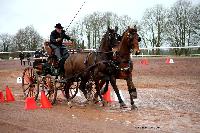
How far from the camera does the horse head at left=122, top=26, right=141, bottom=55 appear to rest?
43.6ft

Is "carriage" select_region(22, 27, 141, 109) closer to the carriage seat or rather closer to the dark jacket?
the carriage seat

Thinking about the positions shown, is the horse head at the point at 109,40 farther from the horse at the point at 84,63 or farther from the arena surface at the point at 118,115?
the arena surface at the point at 118,115

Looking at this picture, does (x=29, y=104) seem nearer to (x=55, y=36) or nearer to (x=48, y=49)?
Answer: (x=48, y=49)

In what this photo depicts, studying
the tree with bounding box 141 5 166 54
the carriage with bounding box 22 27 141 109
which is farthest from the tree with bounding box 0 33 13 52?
the carriage with bounding box 22 27 141 109

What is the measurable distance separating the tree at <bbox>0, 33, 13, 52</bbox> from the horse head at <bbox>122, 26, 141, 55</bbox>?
220ft

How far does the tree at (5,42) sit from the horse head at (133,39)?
6692 centimetres

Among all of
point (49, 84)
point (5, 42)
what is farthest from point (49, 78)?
point (5, 42)

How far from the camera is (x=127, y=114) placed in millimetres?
12586

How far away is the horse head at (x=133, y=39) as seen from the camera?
43.6 ft

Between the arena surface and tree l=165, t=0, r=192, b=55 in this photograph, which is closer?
the arena surface

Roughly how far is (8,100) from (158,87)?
7725mm

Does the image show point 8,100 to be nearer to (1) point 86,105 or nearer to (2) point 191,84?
(1) point 86,105

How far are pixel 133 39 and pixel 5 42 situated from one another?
2850 inches

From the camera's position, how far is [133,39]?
527 inches
